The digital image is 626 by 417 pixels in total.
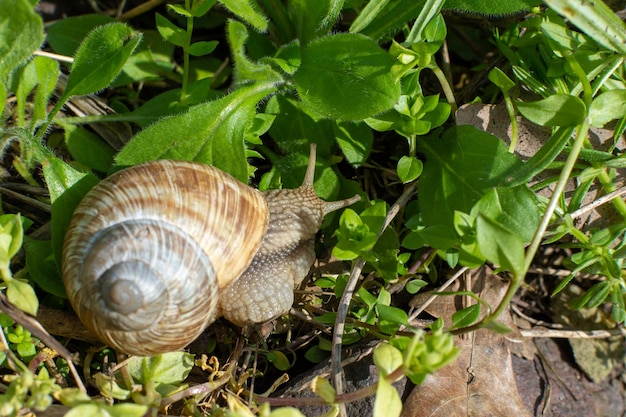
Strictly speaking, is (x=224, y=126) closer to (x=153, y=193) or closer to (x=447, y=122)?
(x=153, y=193)

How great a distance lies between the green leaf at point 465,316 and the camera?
278 centimetres

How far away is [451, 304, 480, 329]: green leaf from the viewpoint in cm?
278

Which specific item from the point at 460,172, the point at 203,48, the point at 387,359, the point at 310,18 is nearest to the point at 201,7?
the point at 203,48

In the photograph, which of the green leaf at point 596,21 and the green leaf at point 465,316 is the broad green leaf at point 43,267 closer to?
the green leaf at point 465,316

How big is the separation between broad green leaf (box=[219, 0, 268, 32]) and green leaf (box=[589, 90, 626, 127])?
1729mm

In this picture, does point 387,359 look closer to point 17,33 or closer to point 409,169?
point 409,169

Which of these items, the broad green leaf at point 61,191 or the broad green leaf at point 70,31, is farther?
the broad green leaf at point 70,31

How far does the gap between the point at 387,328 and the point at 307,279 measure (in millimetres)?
635

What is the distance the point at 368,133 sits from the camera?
3.50 metres

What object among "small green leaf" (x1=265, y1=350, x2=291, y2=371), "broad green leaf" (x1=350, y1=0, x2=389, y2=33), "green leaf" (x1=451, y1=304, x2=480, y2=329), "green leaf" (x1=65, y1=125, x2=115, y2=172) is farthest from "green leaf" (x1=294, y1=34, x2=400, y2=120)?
"small green leaf" (x1=265, y1=350, x2=291, y2=371)

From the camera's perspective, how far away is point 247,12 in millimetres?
3277

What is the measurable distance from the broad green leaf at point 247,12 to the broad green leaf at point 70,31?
38.5 inches

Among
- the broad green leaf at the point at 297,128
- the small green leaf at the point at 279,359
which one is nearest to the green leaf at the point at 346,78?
the broad green leaf at the point at 297,128

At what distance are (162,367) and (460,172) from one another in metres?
1.82
